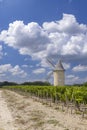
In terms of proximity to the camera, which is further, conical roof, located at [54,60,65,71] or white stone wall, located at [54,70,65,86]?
conical roof, located at [54,60,65,71]

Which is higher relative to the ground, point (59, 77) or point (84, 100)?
point (59, 77)

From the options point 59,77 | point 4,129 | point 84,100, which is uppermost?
point 59,77

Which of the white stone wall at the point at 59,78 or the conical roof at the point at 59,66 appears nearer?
the white stone wall at the point at 59,78

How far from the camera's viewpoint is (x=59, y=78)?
79.8 m

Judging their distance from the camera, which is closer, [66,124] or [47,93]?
[66,124]

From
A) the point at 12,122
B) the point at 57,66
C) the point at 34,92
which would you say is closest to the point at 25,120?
the point at 12,122

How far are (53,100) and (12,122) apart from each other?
63.1 ft

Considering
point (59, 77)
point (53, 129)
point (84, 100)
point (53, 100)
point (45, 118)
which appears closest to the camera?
point (53, 129)

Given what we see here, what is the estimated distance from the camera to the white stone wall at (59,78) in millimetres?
78375

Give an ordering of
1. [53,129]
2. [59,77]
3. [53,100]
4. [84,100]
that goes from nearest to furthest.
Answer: [53,129], [84,100], [53,100], [59,77]

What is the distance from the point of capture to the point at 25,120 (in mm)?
23734

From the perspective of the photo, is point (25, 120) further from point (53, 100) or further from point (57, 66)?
point (57, 66)

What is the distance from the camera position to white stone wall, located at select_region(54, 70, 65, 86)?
257 feet

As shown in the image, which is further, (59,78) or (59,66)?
(59,66)
